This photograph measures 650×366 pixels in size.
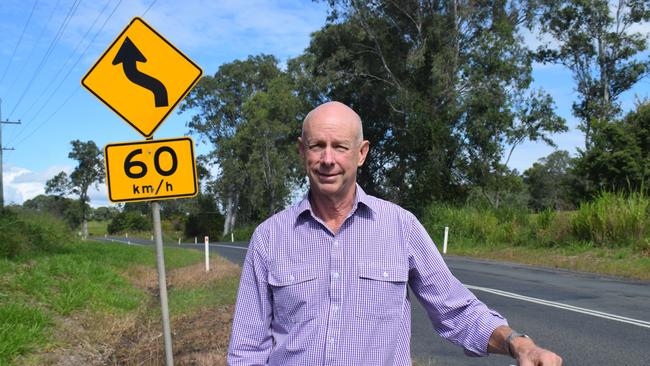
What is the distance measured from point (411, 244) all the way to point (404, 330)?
338 millimetres

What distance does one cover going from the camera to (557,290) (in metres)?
11.1

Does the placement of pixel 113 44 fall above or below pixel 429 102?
below

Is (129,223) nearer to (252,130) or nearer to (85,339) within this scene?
(252,130)

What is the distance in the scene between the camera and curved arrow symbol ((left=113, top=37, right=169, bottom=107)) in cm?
571

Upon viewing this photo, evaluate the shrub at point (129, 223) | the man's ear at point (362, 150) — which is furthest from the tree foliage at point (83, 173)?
the man's ear at point (362, 150)

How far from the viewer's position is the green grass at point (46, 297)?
22.0 ft

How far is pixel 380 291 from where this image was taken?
233cm

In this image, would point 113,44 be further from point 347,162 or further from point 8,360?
point 347,162

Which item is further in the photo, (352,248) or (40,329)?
(40,329)

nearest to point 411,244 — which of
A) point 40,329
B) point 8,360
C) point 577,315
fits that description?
point 8,360

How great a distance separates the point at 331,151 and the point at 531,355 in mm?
1032

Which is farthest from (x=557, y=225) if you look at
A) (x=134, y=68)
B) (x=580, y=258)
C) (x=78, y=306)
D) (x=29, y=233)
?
(x=134, y=68)

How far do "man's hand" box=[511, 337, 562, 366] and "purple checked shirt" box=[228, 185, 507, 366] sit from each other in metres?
0.17

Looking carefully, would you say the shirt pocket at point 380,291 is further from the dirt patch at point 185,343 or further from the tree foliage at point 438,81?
the tree foliage at point 438,81
